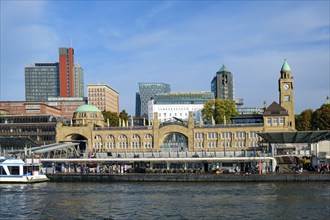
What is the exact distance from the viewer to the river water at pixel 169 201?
5097 cm

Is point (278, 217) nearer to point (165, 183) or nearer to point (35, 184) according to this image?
point (165, 183)

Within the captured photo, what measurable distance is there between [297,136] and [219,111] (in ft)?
240

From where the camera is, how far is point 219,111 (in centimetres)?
16738

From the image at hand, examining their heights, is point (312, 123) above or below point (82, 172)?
above

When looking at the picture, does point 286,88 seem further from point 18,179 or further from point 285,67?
point 18,179

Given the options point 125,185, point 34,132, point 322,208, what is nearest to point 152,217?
point 322,208

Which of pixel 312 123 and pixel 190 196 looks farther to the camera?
pixel 312 123

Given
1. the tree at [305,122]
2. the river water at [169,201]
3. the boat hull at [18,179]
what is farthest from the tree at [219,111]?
the boat hull at [18,179]

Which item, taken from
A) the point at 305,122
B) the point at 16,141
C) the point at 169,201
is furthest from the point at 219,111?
the point at 169,201

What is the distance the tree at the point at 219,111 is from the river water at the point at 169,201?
282 ft

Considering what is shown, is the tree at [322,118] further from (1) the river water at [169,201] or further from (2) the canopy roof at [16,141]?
(2) the canopy roof at [16,141]

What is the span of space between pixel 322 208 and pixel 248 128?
77113mm

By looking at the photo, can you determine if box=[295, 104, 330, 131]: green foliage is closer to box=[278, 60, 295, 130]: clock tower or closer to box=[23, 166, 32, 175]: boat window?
box=[278, 60, 295, 130]: clock tower

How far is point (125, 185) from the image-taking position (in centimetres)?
8081
